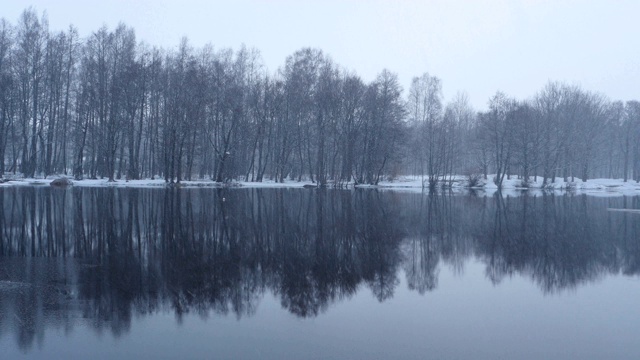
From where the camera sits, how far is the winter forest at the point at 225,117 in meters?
54.3

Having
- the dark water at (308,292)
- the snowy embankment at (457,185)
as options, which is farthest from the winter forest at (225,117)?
the dark water at (308,292)

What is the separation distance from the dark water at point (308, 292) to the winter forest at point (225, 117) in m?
38.3

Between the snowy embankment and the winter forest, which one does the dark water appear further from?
the winter forest

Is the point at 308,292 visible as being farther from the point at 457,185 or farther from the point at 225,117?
the point at 457,185

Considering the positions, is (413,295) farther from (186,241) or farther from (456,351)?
(186,241)

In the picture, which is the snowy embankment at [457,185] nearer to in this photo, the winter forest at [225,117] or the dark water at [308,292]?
the winter forest at [225,117]

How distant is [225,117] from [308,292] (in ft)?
168

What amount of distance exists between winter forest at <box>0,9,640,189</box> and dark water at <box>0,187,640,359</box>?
38.3 metres

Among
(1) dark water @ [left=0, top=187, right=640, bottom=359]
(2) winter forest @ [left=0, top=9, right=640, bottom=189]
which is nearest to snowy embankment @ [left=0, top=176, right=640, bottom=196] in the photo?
(2) winter forest @ [left=0, top=9, right=640, bottom=189]

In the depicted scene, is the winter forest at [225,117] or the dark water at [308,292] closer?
the dark water at [308,292]

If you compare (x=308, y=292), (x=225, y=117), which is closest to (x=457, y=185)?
(x=225, y=117)

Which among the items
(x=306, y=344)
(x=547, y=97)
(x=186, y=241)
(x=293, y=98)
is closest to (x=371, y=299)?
(x=306, y=344)

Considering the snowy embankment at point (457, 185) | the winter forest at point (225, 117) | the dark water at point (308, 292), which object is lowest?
the dark water at point (308, 292)

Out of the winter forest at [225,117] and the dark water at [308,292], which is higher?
the winter forest at [225,117]
